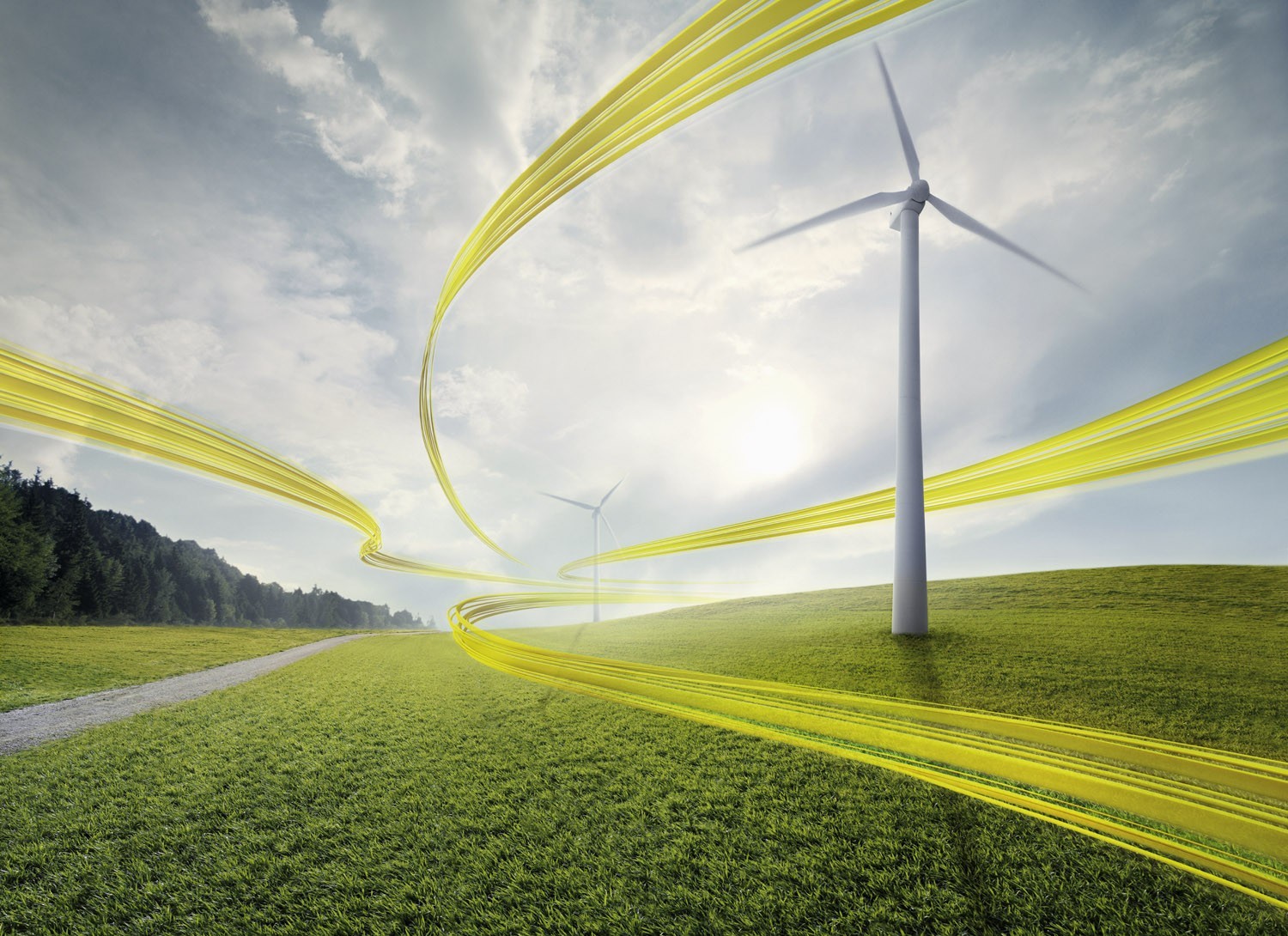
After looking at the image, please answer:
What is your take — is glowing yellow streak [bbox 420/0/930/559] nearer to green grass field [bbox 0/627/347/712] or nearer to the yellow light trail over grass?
the yellow light trail over grass

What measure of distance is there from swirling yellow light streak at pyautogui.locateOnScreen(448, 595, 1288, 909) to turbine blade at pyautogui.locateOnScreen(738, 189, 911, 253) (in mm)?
13718

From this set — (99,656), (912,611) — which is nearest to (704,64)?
(912,611)

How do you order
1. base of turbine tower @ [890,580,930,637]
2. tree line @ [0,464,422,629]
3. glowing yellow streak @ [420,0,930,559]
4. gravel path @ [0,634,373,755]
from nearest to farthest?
glowing yellow streak @ [420,0,930,559] < gravel path @ [0,634,373,755] < base of turbine tower @ [890,580,930,637] < tree line @ [0,464,422,629]

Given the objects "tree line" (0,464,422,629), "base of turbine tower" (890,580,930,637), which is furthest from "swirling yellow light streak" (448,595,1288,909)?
"tree line" (0,464,422,629)

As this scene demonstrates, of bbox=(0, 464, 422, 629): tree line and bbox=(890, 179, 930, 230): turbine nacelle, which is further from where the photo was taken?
bbox=(0, 464, 422, 629): tree line

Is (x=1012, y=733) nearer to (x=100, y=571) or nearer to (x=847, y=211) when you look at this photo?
(x=847, y=211)

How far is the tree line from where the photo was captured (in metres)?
38.1

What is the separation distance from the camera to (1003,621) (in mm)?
15312

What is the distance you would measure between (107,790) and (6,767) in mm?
2986

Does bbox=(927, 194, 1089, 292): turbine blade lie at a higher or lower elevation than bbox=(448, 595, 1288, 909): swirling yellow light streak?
higher

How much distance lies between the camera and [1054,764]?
19.9 ft

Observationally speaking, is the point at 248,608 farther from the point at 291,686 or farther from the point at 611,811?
the point at 611,811

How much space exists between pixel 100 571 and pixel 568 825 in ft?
242

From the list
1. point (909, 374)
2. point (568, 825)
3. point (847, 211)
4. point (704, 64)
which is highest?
point (847, 211)
